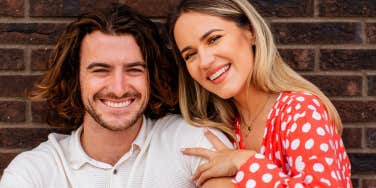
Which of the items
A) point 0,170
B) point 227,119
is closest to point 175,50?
point 227,119

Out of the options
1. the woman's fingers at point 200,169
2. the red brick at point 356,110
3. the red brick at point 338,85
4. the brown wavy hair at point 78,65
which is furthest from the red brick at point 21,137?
the red brick at point 356,110

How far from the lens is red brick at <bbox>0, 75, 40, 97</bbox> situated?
290 cm

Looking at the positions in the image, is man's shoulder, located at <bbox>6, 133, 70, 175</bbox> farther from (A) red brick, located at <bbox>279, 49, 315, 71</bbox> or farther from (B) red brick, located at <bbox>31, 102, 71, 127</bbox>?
(A) red brick, located at <bbox>279, 49, 315, 71</bbox>

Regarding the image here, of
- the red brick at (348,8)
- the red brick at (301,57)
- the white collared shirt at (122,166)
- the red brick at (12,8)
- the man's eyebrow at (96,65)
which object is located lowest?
the white collared shirt at (122,166)

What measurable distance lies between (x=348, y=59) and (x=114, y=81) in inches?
44.2

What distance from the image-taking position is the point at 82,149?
272cm

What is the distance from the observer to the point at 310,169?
225 centimetres

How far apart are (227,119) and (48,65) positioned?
0.90m

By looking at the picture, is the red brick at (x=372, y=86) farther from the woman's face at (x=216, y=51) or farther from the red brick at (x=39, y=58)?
the red brick at (x=39, y=58)

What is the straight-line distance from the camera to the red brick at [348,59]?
9.29ft

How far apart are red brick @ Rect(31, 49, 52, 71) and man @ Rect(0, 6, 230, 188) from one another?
10 centimetres

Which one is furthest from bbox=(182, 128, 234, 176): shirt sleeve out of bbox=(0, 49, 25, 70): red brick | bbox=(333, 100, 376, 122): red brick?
bbox=(0, 49, 25, 70): red brick

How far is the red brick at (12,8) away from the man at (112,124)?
0.29 meters

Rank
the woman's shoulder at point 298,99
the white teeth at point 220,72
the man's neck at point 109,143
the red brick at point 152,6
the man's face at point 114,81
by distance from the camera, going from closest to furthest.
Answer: the woman's shoulder at point 298,99, the white teeth at point 220,72, the man's face at point 114,81, the man's neck at point 109,143, the red brick at point 152,6
